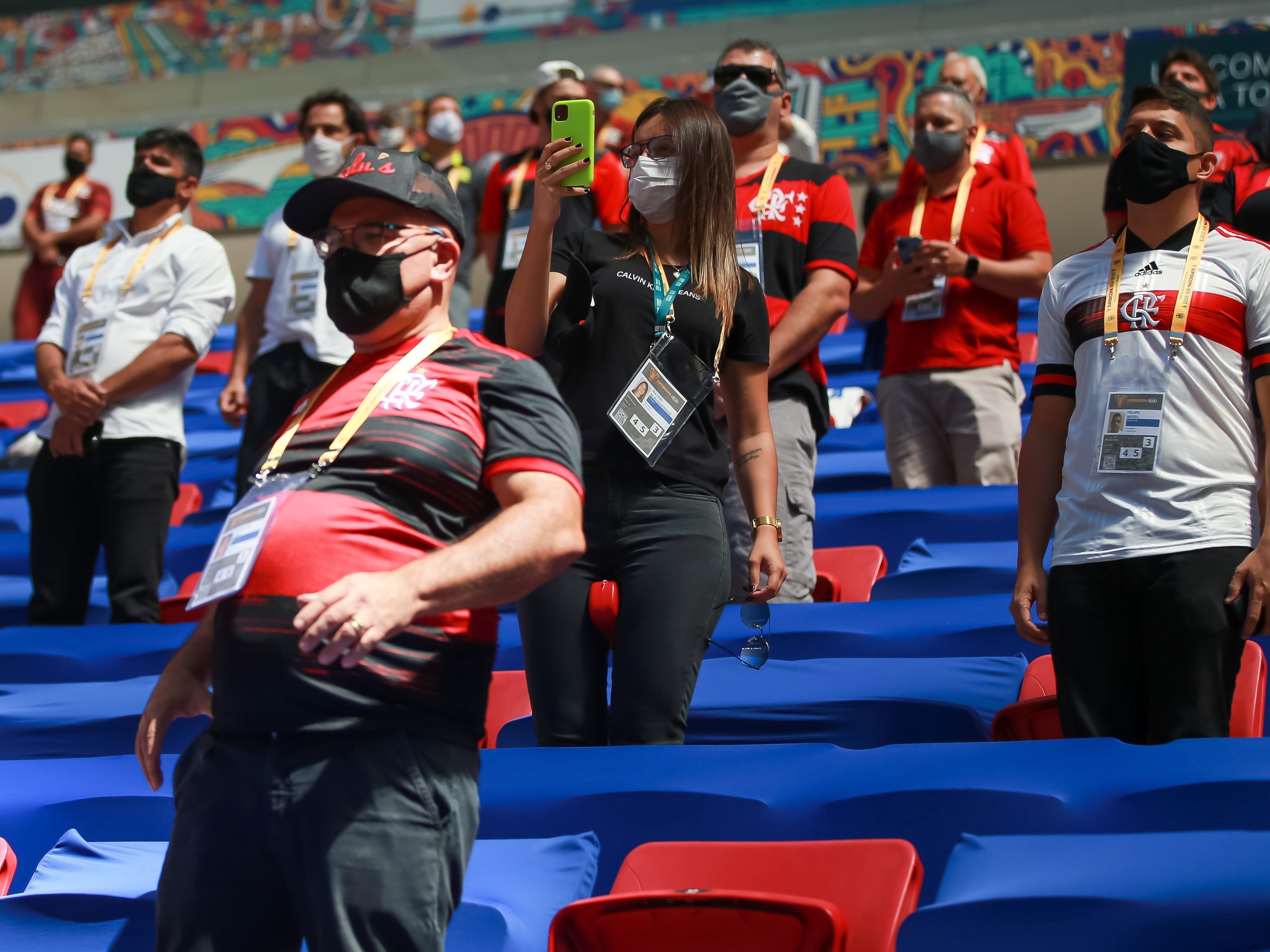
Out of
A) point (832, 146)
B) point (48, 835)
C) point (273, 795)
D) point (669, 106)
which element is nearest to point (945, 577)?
point (669, 106)

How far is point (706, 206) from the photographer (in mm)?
2670

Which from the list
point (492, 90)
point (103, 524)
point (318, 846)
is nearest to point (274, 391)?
point (103, 524)

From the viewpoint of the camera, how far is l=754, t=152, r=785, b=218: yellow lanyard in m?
3.59

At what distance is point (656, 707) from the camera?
237cm

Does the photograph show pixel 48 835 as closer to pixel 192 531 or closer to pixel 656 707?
pixel 656 707

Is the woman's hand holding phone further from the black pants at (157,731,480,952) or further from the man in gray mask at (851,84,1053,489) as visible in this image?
the man in gray mask at (851,84,1053,489)

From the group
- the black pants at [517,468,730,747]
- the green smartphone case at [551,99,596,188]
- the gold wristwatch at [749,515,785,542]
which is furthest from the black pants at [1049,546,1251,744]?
the green smartphone case at [551,99,596,188]

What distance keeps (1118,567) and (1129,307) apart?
0.46m

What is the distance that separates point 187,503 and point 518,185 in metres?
1.83

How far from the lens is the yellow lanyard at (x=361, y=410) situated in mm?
1711

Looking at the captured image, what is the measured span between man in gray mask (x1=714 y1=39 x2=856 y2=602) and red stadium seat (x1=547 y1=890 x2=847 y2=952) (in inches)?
50.5

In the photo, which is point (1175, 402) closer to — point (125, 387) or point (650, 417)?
point (650, 417)

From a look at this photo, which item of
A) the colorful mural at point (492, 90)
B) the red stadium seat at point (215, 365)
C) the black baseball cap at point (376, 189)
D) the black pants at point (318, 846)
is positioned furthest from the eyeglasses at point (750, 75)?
the red stadium seat at point (215, 365)

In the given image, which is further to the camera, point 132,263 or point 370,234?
point 132,263
